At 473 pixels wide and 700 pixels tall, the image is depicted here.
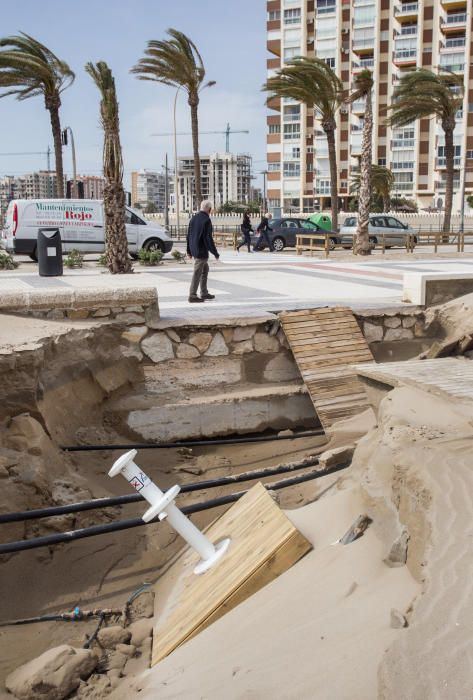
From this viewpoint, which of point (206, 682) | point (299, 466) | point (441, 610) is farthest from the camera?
point (299, 466)

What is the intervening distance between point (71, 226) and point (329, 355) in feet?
43.5

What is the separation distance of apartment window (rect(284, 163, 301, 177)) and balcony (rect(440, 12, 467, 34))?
20230 millimetres

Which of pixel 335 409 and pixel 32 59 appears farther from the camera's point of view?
pixel 32 59

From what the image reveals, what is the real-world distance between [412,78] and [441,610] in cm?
3262

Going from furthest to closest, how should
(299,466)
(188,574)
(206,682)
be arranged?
(299,466) < (188,574) < (206,682)

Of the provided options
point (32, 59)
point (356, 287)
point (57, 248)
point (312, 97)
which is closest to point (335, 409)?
point (356, 287)

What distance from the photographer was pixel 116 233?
15352 millimetres

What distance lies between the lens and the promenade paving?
9.52 meters

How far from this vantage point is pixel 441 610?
2.85 meters

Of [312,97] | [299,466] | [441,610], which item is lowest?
[299,466]

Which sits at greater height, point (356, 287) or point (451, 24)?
point (451, 24)

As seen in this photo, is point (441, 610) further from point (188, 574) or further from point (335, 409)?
point (335, 409)

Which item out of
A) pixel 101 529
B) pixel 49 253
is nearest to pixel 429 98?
pixel 49 253

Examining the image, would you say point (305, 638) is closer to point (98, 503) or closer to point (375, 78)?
point (98, 503)
